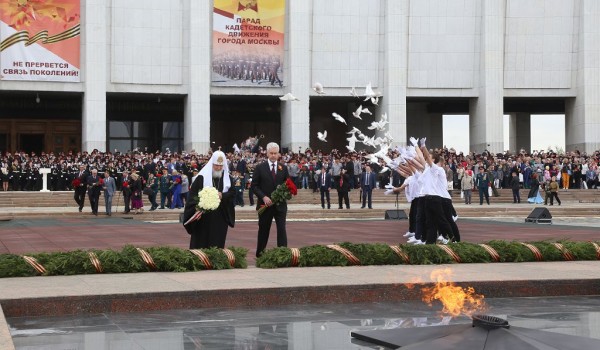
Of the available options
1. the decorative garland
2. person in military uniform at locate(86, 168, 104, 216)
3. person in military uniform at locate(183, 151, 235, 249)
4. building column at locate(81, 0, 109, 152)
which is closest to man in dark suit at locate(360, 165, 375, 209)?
person in military uniform at locate(86, 168, 104, 216)

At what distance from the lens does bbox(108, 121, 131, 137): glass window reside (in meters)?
53.6

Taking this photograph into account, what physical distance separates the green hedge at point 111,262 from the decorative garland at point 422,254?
66 centimetres

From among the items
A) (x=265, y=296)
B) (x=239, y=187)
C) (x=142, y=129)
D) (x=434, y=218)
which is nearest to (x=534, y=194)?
(x=239, y=187)

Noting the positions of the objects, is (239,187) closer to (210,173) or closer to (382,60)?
(382,60)

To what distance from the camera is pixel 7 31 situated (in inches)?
1731

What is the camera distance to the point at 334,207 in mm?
32469

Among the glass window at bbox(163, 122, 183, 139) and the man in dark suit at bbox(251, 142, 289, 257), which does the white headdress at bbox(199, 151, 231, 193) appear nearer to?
the man in dark suit at bbox(251, 142, 289, 257)

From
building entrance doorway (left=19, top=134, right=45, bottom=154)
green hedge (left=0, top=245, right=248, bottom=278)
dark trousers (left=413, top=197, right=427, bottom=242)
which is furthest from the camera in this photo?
building entrance doorway (left=19, top=134, right=45, bottom=154)

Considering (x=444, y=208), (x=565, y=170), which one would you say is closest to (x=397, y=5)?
(x=565, y=170)

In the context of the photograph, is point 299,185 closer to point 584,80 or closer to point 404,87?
point 404,87

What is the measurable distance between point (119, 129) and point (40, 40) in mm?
10418

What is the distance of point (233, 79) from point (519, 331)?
4372 cm

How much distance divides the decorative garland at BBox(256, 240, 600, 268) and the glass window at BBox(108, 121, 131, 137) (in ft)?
147

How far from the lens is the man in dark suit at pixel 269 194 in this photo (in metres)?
12.0
